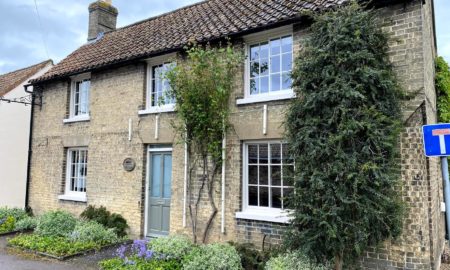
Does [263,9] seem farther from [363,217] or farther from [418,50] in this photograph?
[363,217]

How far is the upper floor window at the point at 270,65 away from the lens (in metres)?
8.34

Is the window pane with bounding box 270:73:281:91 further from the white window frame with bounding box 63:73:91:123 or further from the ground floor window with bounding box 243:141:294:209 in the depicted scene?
the white window frame with bounding box 63:73:91:123

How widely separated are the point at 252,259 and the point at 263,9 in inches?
247

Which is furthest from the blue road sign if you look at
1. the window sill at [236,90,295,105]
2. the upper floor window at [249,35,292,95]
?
the upper floor window at [249,35,292,95]

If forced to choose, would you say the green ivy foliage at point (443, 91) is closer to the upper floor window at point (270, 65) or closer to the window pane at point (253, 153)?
the upper floor window at point (270, 65)

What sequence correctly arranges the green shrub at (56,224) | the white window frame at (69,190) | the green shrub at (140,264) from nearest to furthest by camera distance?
1. the green shrub at (140,264)
2. the green shrub at (56,224)
3. the white window frame at (69,190)

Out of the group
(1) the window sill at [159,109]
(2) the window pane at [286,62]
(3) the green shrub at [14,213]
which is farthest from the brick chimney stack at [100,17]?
(2) the window pane at [286,62]

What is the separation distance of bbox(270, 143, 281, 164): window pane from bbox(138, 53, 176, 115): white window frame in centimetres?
Result: 324

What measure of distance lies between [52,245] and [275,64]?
7.38 meters

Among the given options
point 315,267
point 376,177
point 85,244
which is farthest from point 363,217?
point 85,244

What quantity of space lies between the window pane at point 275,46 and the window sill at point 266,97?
3.57 ft

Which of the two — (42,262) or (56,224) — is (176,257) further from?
(56,224)

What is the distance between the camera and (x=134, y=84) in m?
11.0

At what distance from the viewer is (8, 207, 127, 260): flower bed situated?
354 inches
